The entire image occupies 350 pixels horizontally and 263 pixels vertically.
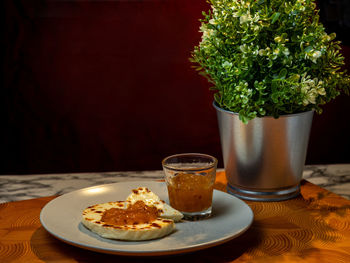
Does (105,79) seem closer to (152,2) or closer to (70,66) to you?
(70,66)

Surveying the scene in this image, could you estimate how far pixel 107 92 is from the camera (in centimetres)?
275

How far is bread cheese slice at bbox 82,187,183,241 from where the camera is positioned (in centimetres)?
102

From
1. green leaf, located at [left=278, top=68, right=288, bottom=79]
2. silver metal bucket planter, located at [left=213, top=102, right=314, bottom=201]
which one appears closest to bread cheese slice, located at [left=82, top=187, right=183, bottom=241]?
silver metal bucket planter, located at [left=213, top=102, right=314, bottom=201]

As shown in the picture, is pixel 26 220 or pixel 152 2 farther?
pixel 152 2

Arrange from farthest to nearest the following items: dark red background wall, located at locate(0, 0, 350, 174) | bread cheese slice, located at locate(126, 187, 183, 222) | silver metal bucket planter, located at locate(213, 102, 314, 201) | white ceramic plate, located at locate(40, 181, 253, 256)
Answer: dark red background wall, located at locate(0, 0, 350, 174), silver metal bucket planter, located at locate(213, 102, 314, 201), bread cheese slice, located at locate(126, 187, 183, 222), white ceramic plate, located at locate(40, 181, 253, 256)

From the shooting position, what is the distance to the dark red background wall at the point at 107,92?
265 centimetres

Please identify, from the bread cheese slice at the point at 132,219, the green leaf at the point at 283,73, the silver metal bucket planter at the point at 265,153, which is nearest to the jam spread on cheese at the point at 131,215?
the bread cheese slice at the point at 132,219

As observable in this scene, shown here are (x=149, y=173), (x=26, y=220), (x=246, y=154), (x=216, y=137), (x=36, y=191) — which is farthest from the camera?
(x=216, y=137)

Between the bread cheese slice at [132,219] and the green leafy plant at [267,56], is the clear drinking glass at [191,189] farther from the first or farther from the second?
the green leafy plant at [267,56]

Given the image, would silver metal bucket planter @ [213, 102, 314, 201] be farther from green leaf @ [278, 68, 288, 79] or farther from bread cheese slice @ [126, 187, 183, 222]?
bread cheese slice @ [126, 187, 183, 222]

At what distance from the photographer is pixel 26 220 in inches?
48.5

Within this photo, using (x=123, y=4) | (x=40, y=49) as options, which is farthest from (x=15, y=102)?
(x=123, y=4)

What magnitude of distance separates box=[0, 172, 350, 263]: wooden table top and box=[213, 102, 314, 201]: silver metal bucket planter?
0.05m

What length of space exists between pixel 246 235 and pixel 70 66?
1.87 metres
